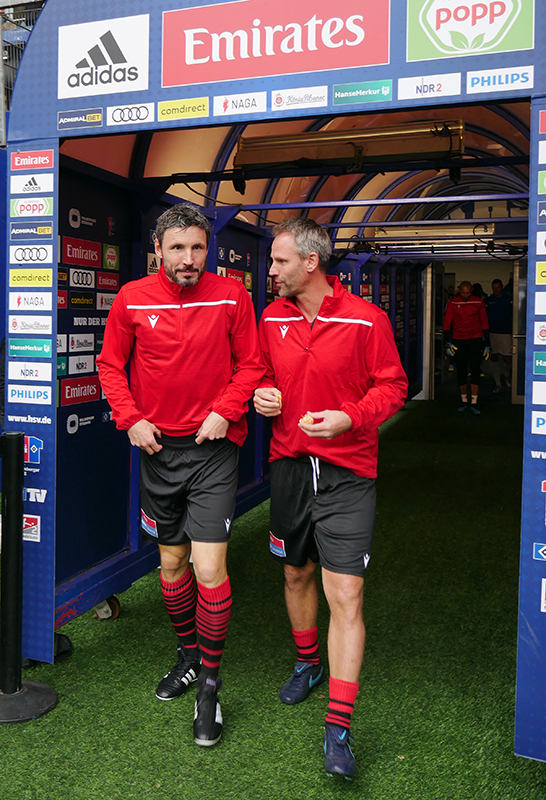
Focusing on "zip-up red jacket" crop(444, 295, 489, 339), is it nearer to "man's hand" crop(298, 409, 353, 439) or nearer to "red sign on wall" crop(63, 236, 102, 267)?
"red sign on wall" crop(63, 236, 102, 267)

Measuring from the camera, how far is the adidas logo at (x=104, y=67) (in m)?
2.99

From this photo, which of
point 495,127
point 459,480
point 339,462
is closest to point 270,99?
point 339,462

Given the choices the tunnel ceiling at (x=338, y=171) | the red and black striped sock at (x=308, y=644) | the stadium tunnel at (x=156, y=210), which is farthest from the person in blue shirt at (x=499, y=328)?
the red and black striped sock at (x=308, y=644)

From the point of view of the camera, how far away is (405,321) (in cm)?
1289

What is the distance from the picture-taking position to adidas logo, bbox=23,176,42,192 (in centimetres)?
321

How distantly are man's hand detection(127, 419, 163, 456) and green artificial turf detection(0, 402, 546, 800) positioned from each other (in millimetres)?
1106

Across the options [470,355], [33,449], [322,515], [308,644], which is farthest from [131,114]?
[470,355]

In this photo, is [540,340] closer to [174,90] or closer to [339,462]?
[339,462]

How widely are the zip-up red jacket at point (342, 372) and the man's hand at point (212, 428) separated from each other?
0.87 ft

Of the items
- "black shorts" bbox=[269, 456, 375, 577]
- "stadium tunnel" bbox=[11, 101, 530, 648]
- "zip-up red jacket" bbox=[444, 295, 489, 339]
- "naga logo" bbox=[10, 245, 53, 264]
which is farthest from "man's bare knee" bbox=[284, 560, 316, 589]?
"zip-up red jacket" bbox=[444, 295, 489, 339]

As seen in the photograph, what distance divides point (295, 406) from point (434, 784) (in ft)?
4.70

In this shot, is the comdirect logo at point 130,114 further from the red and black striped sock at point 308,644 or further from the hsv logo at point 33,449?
the red and black striped sock at point 308,644

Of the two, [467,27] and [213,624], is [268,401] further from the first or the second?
[467,27]

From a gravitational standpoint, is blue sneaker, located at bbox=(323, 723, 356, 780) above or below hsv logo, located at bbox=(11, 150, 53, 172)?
below
